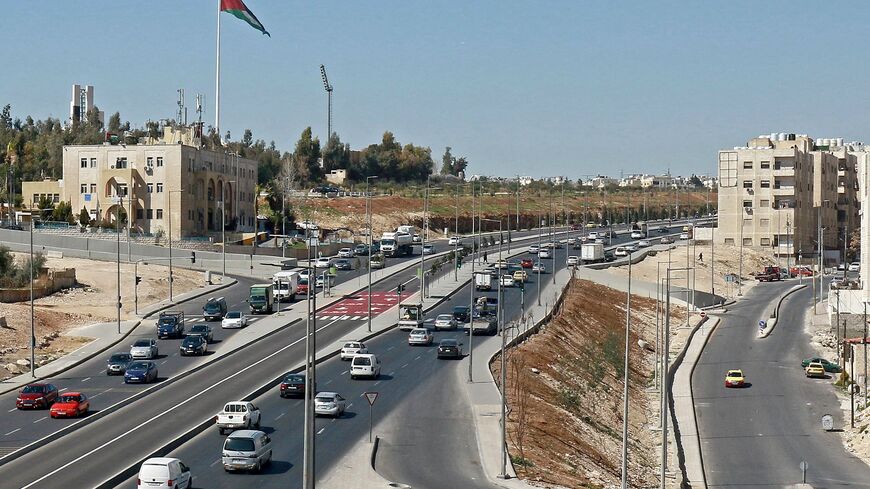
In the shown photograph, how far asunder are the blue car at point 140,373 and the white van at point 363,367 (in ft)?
29.7

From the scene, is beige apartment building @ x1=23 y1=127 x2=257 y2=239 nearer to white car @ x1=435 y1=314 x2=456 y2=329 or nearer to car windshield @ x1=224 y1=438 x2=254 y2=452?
white car @ x1=435 y1=314 x2=456 y2=329

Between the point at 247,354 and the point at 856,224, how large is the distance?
133m

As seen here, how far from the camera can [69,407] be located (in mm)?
51375

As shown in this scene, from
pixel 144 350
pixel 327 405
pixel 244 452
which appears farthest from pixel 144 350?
pixel 244 452

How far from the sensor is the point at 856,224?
184 m

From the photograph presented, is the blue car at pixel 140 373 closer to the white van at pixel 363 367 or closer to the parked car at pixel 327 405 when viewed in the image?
the white van at pixel 363 367

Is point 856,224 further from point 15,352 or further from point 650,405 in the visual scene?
point 15,352

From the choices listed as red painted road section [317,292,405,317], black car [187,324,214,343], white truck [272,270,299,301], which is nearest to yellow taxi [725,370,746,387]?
red painted road section [317,292,405,317]

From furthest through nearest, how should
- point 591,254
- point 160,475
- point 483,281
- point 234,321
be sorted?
point 591,254
point 483,281
point 234,321
point 160,475

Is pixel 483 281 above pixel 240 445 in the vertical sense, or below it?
above

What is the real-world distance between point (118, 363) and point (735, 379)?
35605 millimetres

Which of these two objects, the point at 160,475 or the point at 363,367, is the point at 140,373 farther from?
the point at 160,475

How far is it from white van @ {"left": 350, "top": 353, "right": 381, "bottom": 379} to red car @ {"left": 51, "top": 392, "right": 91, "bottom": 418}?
1401 cm

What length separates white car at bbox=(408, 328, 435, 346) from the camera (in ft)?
244
